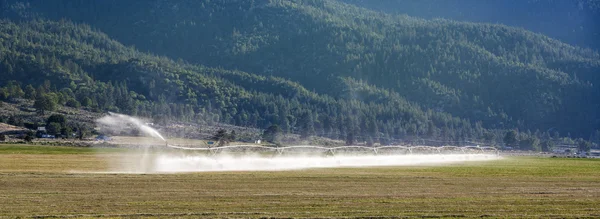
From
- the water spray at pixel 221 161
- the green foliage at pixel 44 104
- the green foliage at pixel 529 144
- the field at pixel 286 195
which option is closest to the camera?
the field at pixel 286 195

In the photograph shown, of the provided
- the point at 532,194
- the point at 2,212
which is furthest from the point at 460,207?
the point at 2,212

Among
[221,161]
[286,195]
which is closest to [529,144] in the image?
[221,161]

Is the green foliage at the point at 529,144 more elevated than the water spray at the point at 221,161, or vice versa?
the green foliage at the point at 529,144

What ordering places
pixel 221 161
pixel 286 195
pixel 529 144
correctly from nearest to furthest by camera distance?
pixel 286 195 → pixel 221 161 → pixel 529 144

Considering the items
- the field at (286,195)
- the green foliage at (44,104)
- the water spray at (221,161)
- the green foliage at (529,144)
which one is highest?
the green foliage at (44,104)

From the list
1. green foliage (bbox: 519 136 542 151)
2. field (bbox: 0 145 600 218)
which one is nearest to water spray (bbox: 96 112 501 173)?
field (bbox: 0 145 600 218)

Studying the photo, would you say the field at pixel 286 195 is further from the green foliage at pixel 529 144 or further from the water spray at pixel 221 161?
the green foliage at pixel 529 144

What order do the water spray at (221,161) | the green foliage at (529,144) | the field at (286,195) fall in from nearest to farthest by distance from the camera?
the field at (286,195) < the water spray at (221,161) < the green foliage at (529,144)

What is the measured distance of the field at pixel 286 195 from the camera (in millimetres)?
33938

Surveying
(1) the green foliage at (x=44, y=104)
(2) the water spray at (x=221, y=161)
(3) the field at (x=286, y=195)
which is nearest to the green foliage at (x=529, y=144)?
(1) the green foliage at (x=44, y=104)

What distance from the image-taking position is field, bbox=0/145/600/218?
1336 inches

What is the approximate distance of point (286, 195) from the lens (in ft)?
130

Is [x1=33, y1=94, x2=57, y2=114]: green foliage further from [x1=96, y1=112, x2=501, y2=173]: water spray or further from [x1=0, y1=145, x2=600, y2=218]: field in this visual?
[x1=0, y1=145, x2=600, y2=218]: field

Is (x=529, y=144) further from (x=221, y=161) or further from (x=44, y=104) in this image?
(x=221, y=161)
